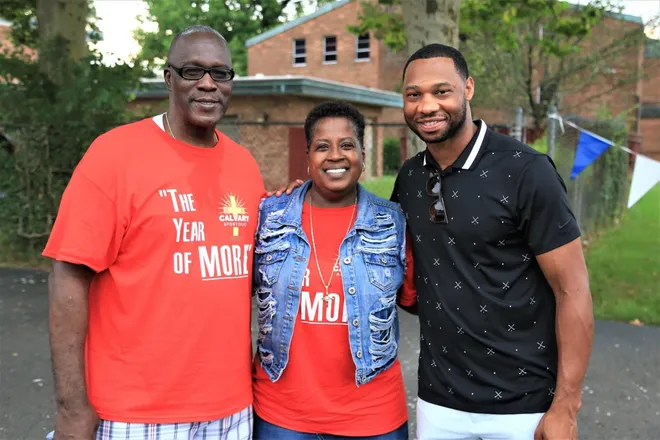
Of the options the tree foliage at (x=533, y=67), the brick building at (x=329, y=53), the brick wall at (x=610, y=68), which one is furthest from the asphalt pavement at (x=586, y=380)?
the brick building at (x=329, y=53)

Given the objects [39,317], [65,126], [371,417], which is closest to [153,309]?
[371,417]

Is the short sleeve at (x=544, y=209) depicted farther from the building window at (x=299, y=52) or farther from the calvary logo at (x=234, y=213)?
the building window at (x=299, y=52)

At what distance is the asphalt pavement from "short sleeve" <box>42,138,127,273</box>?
2.59 meters

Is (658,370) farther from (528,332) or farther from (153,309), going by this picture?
(153,309)

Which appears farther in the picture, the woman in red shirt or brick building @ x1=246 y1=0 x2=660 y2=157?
brick building @ x1=246 y1=0 x2=660 y2=157

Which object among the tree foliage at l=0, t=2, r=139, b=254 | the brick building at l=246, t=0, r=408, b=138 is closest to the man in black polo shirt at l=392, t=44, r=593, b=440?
the tree foliage at l=0, t=2, r=139, b=254

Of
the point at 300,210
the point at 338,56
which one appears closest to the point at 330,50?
the point at 338,56

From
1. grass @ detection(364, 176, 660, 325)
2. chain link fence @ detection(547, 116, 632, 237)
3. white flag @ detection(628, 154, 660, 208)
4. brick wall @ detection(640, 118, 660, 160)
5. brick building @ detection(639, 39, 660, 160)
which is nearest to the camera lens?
white flag @ detection(628, 154, 660, 208)

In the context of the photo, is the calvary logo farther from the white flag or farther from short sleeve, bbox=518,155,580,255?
the white flag

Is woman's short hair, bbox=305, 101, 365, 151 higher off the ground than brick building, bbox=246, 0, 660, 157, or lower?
lower

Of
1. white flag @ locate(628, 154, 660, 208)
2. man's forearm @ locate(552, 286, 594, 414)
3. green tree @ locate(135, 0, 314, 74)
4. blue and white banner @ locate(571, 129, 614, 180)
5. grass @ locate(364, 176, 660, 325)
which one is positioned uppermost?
green tree @ locate(135, 0, 314, 74)

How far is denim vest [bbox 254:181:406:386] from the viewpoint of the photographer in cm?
247

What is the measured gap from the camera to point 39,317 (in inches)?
261

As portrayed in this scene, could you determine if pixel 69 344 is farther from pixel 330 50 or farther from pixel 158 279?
pixel 330 50
